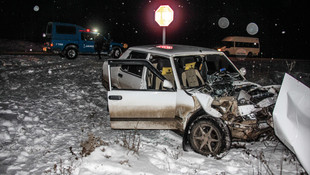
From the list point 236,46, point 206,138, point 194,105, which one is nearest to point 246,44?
point 236,46

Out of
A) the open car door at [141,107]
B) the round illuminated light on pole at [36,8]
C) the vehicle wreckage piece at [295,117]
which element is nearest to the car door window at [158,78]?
the open car door at [141,107]

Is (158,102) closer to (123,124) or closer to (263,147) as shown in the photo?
(123,124)

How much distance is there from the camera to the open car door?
12.7ft

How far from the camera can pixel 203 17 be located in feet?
162

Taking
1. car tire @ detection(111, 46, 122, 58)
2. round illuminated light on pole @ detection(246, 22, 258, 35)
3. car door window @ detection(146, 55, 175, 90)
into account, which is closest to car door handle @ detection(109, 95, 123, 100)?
car door window @ detection(146, 55, 175, 90)

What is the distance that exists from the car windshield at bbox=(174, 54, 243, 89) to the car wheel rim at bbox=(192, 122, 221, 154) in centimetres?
89

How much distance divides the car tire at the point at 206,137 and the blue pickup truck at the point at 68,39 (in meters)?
13.0

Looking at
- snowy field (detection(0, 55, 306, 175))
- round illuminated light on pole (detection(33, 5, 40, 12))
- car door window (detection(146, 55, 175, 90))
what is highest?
round illuminated light on pole (detection(33, 5, 40, 12))

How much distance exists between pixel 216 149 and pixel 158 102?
1143 mm

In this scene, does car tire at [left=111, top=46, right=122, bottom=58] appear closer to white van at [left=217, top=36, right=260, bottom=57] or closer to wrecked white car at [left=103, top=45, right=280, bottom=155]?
white van at [left=217, top=36, right=260, bottom=57]

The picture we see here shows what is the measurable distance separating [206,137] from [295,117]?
1393 millimetres

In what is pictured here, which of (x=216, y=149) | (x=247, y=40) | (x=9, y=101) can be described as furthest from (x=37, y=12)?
(x=216, y=149)

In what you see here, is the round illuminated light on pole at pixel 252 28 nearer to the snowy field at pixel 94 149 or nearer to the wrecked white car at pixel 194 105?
the snowy field at pixel 94 149

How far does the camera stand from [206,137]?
12.0 ft
